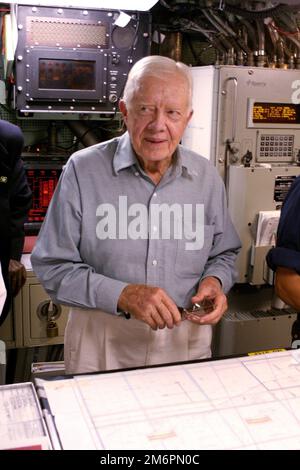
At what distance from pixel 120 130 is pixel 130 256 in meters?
1.72

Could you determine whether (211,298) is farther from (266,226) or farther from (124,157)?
(266,226)

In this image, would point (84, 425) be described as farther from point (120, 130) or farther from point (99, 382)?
point (120, 130)

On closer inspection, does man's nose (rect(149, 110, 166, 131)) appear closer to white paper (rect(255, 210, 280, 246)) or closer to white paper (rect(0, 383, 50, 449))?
white paper (rect(0, 383, 50, 449))

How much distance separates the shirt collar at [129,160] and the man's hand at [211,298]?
368 mm

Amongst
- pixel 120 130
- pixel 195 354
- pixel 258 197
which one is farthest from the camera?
pixel 120 130

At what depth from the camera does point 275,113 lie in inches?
106

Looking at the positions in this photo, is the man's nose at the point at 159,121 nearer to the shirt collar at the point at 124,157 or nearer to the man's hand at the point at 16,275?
the shirt collar at the point at 124,157

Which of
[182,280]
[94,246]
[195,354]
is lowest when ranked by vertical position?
[195,354]

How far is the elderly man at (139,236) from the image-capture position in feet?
5.17

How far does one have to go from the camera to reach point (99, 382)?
1312mm

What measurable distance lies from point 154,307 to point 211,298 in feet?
0.79

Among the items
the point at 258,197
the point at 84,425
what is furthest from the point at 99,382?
the point at 258,197
